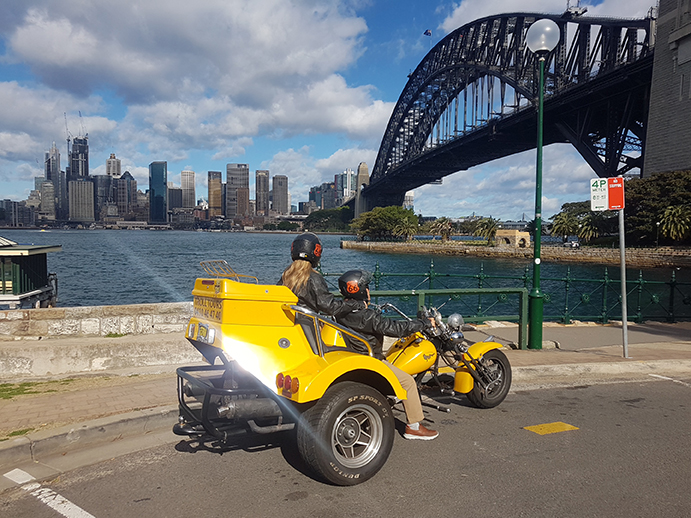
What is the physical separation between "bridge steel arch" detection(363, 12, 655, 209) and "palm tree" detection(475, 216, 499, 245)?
37.0 feet

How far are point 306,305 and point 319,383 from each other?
0.82 meters

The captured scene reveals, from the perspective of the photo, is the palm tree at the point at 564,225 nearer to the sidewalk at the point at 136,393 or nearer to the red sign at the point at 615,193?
the sidewalk at the point at 136,393

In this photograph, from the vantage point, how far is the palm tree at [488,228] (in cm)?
9328

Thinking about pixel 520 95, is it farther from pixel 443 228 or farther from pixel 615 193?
pixel 615 193

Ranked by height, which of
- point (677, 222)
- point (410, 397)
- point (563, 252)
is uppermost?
point (677, 222)

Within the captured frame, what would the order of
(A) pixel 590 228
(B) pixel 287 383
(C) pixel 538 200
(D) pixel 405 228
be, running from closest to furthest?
1. (B) pixel 287 383
2. (C) pixel 538 200
3. (A) pixel 590 228
4. (D) pixel 405 228

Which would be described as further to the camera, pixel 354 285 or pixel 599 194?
pixel 599 194

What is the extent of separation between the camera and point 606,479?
399 cm

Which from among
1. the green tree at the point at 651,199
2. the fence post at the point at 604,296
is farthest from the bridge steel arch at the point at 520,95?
the fence post at the point at 604,296

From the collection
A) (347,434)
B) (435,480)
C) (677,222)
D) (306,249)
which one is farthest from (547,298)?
(677,222)

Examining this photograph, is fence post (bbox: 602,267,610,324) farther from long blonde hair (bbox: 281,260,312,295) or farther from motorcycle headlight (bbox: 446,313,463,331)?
long blonde hair (bbox: 281,260,312,295)

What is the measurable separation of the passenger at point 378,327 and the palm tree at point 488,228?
9095 cm

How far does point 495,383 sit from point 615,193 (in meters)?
4.55

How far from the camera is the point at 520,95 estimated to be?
2832 inches
